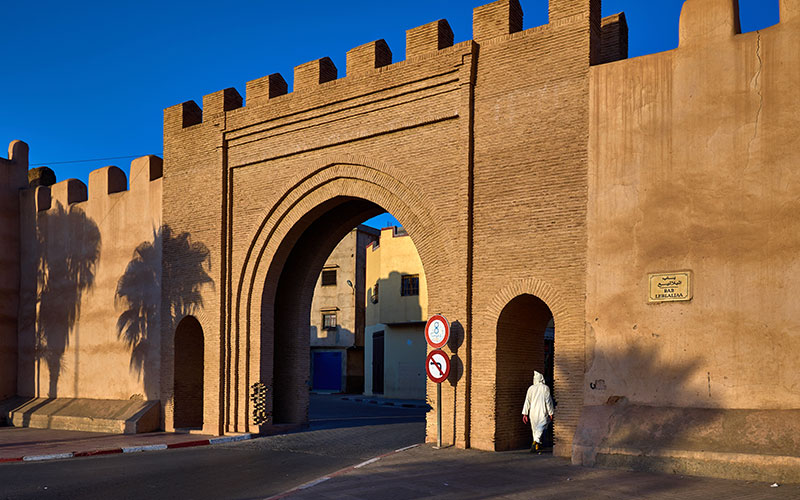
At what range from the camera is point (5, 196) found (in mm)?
20719

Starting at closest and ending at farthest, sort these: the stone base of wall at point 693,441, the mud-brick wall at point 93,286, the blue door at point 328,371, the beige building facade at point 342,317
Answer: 1. the stone base of wall at point 693,441
2. the mud-brick wall at point 93,286
3. the beige building facade at point 342,317
4. the blue door at point 328,371

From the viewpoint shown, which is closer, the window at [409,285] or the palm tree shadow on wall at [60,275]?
the palm tree shadow on wall at [60,275]

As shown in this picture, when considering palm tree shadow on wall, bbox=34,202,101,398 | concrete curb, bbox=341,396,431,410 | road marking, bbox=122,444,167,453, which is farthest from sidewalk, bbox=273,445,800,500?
concrete curb, bbox=341,396,431,410

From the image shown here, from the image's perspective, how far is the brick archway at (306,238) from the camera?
12.9 metres

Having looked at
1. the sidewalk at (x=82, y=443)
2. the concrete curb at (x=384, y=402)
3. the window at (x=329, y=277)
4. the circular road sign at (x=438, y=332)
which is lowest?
the concrete curb at (x=384, y=402)

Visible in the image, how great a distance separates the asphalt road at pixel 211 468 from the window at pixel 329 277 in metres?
20.8

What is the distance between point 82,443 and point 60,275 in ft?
21.1

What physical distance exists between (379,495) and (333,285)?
28.2 m

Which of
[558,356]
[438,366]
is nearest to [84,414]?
[438,366]

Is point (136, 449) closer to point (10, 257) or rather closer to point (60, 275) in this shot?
point (60, 275)

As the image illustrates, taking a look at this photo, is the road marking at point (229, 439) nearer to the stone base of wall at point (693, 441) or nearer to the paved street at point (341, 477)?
the paved street at point (341, 477)

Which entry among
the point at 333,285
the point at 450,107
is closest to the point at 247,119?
the point at 450,107

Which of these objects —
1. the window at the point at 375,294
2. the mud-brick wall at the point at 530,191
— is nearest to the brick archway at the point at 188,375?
the mud-brick wall at the point at 530,191

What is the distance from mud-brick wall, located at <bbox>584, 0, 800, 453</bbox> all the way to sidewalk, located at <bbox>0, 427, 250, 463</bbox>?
25.8 ft
